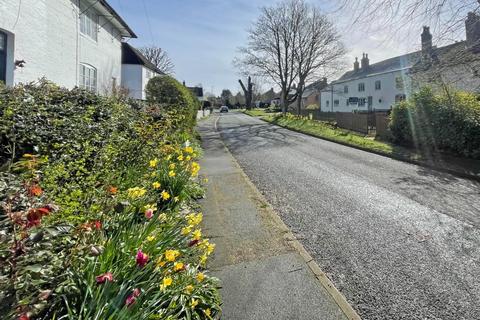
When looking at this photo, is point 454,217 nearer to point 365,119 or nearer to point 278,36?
point 365,119

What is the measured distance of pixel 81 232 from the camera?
2.10m

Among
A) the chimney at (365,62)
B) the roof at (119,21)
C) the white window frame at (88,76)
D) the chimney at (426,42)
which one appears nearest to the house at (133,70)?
the roof at (119,21)

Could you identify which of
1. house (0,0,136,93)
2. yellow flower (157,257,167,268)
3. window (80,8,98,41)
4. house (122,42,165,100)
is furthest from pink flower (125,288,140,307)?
house (122,42,165,100)

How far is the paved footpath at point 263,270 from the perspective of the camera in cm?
275

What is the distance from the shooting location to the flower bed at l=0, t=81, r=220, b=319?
1.70m

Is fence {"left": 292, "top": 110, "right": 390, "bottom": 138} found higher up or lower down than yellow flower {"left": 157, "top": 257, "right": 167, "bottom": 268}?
higher up

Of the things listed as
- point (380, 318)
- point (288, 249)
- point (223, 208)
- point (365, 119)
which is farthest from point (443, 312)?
point (365, 119)

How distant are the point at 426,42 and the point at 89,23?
16.0 metres

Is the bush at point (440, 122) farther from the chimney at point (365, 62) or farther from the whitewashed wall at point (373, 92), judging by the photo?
the chimney at point (365, 62)

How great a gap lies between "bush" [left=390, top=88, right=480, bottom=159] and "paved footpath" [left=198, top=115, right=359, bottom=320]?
9.19 m

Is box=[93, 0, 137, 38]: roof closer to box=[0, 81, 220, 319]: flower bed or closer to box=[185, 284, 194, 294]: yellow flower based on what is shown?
box=[0, 81, 220, 319]: flower bed

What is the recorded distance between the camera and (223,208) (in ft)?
18.2

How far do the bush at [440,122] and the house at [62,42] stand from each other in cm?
1243

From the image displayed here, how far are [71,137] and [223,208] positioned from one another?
9.34 ft
